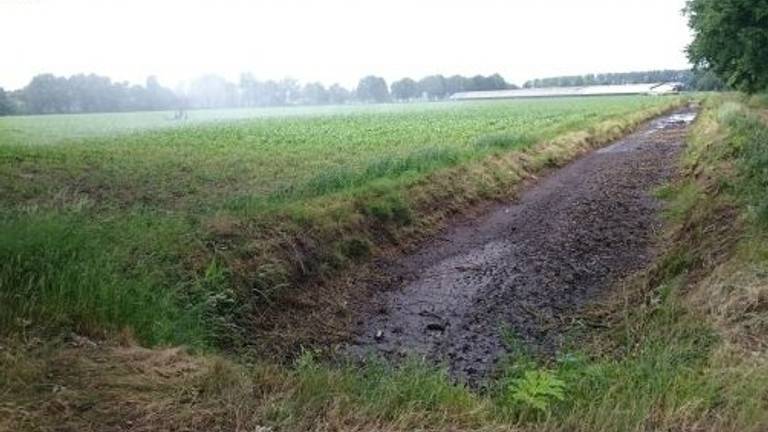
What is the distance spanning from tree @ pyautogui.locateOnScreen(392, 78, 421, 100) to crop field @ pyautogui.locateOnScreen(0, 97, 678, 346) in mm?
79722

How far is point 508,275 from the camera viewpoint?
32.8 feet

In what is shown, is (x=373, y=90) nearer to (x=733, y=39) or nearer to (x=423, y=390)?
(x=733, y=39)

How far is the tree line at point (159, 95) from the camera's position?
2370 centimetres

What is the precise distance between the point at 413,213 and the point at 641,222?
15.7 feet

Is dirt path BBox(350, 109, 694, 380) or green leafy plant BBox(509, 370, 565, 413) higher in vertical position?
green leafy plant BBox(509, 370, 565, 413)

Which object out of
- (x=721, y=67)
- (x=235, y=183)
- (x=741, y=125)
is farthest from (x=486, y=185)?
(x=721, y=67)

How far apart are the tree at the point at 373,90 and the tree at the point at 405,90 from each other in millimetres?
4949

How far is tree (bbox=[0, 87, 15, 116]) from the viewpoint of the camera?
19.2 meters

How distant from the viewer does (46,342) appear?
4773 mm

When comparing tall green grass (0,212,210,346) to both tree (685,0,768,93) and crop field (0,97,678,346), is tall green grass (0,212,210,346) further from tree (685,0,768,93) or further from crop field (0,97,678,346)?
tree (685,0,768,93)

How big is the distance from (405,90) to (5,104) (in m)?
89.2

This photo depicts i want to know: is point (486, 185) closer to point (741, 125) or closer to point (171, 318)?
point (741, 125)

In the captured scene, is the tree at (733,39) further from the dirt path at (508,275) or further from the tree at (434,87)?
the tree at (434,87)

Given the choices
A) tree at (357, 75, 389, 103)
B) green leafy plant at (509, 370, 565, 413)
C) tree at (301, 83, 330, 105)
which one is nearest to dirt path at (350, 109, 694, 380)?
green leafy plant at (509, 370, 565, 413)
